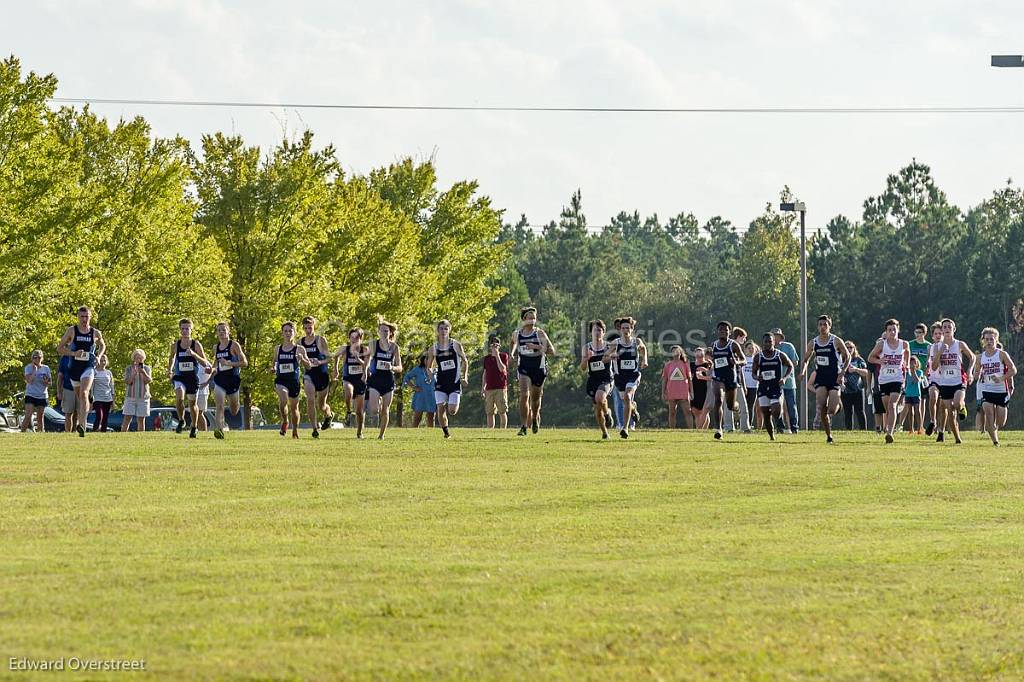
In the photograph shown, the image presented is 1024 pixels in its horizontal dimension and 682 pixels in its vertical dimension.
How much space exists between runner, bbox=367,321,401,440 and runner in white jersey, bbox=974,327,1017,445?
8980 mm

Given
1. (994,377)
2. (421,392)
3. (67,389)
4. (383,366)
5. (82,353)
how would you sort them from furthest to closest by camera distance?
1. (421,392)
2. (67,389)
3. (82,353)
4. (383,366)
5. (994,377)

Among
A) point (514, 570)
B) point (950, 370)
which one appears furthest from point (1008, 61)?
point (514, 570)

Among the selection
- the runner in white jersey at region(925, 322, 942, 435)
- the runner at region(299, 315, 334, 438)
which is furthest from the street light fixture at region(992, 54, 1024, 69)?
the runner at region(299, 315, 334, 438)

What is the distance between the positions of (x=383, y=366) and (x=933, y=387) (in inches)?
389

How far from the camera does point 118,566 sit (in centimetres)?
1056

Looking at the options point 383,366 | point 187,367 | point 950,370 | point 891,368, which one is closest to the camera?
point 383,366

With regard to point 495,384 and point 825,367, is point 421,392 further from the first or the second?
point 825,367

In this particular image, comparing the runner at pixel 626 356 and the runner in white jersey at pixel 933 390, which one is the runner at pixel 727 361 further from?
the runner in white jersey at pixel 933 390

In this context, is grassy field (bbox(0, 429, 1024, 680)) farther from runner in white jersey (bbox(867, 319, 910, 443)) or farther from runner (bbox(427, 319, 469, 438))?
runner (bbox(427, 319, 469, 438))

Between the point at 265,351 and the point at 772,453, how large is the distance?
85.3 ft

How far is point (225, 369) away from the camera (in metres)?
26.5

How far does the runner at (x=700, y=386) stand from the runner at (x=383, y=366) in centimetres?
892

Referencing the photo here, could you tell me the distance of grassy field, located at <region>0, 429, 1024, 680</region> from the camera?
789 cm

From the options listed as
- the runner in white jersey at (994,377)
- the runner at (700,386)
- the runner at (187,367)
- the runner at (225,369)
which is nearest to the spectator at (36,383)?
the runner at (187,367)
